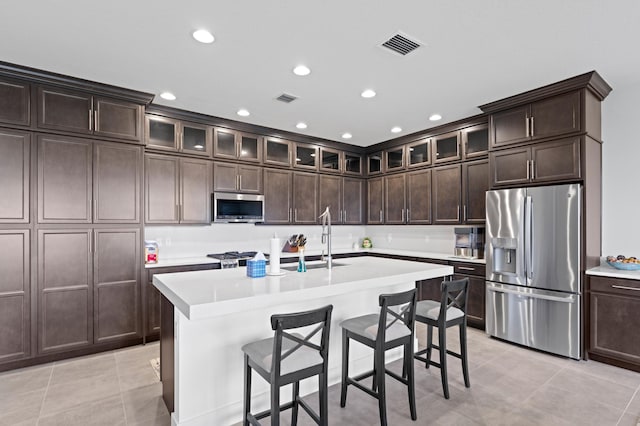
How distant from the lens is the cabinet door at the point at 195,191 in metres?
4.24

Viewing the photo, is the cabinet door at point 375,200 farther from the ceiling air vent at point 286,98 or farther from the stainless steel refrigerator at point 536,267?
the ceiling air vent at point 286,98

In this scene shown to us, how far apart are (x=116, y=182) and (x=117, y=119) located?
671mm

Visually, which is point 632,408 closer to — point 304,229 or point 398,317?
point 398,317

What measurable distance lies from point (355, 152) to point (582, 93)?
11.4 ft

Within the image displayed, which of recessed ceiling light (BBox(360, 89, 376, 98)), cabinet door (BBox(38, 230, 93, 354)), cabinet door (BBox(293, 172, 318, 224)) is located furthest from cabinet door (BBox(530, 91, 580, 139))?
cabinet door (BBox(38, 230, 93, 354))

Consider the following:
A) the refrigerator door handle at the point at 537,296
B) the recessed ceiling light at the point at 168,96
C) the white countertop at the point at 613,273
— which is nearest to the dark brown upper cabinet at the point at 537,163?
the white countertop at the point at 613,273

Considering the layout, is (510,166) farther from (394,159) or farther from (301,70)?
(301,70)

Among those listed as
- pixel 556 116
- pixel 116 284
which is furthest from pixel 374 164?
pixel 116 284

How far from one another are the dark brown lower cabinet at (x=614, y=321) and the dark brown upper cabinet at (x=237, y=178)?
162 inches

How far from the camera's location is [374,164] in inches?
241

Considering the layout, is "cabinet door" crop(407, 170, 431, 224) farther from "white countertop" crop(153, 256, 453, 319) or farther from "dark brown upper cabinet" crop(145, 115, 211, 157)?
"dark brown upper cabinet" crop(145, 115, 211, 157)

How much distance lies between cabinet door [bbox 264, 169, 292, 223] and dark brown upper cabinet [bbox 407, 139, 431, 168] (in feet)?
6.60

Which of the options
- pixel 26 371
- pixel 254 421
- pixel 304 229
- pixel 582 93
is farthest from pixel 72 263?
pixel 582 93

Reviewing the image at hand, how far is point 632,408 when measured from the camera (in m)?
2.42
